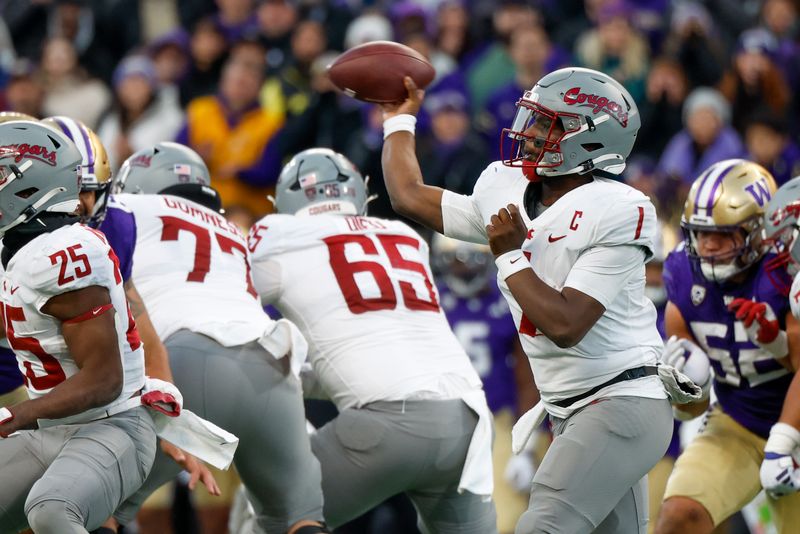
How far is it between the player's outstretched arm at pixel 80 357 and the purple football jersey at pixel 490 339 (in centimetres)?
396

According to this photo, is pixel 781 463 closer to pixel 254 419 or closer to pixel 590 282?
pixel 590 282

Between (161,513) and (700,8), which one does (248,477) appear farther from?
(700,8)

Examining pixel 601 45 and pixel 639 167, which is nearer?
pixel 639 167

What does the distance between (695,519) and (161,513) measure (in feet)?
11.6

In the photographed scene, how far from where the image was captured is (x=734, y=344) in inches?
201

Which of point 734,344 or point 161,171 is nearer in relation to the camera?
point 734,344

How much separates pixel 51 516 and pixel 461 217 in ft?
5.06

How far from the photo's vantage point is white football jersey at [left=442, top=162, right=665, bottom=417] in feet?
13.1

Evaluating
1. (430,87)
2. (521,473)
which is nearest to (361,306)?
(521,473)

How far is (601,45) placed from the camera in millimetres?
8961

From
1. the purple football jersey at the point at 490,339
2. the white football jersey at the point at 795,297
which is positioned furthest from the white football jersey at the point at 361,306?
the purple football jersey at the point at 490,339

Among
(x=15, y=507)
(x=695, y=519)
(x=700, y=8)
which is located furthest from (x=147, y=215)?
(x=700, y=8)

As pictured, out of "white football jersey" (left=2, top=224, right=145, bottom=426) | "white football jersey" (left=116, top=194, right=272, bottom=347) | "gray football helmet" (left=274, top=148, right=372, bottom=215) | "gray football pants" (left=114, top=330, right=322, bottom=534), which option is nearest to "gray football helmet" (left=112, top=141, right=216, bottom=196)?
"white football jersey" (left=116, top=194, right=272, bottom=347)

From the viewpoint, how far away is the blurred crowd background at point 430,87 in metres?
8.09
